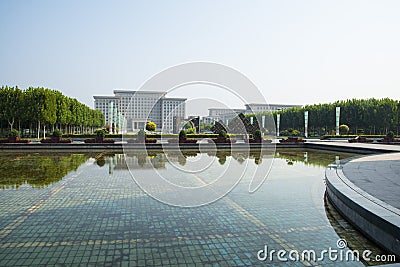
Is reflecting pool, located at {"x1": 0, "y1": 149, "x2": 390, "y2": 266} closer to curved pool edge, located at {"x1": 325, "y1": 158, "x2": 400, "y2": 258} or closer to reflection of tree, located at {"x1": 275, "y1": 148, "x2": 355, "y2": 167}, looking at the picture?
curved pool edge, located at {"x1": 325, "y1": 158, "x2": 400, "y2": 258}

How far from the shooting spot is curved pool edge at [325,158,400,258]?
10.1 ft

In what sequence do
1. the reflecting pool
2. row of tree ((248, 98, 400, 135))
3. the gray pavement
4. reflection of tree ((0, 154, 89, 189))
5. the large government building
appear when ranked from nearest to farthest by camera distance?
the reflecting pool → the gray pavement → reflection of tree ((0, 154, 89, 189)) → row of tree ((248, 98, 400, 135)) → the large government building

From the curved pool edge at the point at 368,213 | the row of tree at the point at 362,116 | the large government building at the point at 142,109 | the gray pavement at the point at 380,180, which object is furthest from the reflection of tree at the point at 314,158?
the large government building at the point at 142,109

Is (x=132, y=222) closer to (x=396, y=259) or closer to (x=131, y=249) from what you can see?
(x=131, y=249)

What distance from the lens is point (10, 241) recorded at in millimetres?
3438

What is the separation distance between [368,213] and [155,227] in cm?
269

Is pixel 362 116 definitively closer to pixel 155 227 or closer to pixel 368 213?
pixel 368 213

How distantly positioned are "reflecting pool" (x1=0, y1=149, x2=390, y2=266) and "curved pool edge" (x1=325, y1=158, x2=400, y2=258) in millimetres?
128

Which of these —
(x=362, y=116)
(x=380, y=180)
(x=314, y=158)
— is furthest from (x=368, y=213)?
(x=362, y=116)

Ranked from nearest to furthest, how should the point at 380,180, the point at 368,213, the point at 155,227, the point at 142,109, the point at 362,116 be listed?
the point at 368,213, the point at 155,227, the point at 380,180, the point at 362,116, the point at 142,109

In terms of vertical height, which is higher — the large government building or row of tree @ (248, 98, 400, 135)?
the large government building

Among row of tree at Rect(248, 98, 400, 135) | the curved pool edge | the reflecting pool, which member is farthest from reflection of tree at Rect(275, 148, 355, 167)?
row of tree at Rect(248, 98, 400, 135)

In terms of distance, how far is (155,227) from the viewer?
396 centimetres

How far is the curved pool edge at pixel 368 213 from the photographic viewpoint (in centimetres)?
309
